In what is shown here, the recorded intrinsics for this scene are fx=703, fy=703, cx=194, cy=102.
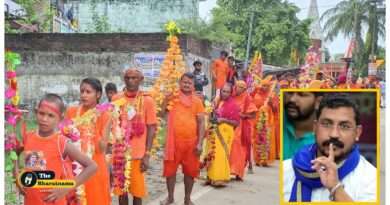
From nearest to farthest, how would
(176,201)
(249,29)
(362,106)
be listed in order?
(362,106), (249,29), (176,201)

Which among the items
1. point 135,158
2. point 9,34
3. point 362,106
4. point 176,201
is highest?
point 9,34

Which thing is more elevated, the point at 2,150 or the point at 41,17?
the point at 41,17

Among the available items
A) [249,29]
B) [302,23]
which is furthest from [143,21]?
[302,23]

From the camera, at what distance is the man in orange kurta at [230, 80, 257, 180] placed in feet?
23.7

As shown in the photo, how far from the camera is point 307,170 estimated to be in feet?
11.3

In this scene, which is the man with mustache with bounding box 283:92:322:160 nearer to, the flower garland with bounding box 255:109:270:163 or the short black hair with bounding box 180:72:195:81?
the short black hair with bounding box 180:72:195:81

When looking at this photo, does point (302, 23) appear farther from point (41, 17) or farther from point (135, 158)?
point (41, 17)

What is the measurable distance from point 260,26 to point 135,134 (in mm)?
1156

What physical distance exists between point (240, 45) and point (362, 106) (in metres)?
2.24

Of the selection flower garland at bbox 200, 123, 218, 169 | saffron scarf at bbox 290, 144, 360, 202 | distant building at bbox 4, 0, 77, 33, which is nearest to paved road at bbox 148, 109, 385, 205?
flower garland at bbox 200, 123, 218, 169

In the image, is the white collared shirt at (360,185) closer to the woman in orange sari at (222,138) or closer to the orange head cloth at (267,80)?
the woman in orange sari at (222,138)

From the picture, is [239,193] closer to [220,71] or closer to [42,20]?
[220,71]

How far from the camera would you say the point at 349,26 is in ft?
14.4

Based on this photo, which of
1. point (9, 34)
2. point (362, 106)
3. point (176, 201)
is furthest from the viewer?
point (176, 201)
